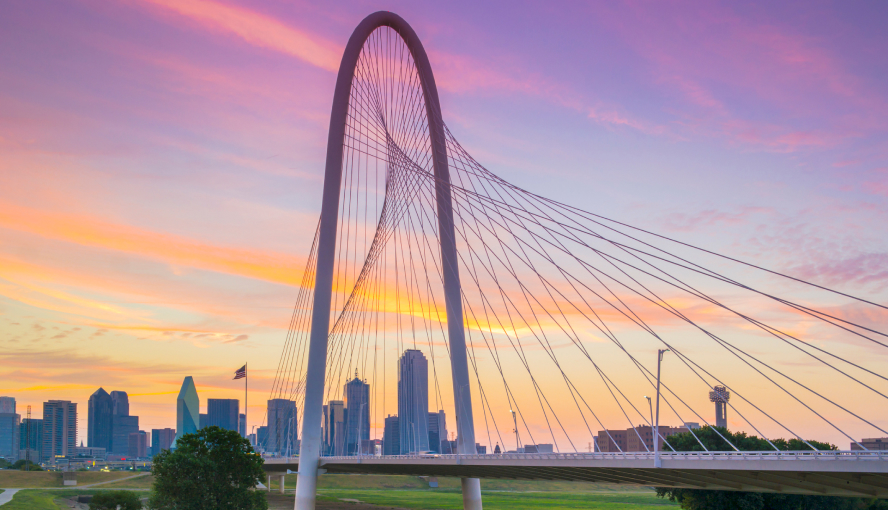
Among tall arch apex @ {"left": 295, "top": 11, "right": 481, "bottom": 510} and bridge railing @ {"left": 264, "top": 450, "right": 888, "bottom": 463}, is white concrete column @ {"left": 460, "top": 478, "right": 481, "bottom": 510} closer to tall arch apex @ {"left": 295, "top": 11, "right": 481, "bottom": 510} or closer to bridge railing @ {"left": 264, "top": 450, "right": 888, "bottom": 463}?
tall arch apex @ {"left": 295, "top": 11, "right": 481, "bottom": 510}

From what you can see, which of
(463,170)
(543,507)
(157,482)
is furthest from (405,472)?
A: (543,507)

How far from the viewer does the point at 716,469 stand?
95.9 ft

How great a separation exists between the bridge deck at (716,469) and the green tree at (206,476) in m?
15.4

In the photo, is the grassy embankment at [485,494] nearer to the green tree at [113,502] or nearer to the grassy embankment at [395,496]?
the grassy embankment at [395,496]

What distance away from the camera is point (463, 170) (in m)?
47.1

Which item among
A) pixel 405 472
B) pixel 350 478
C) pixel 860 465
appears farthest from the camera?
pixel 350 478

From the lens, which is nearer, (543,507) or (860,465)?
(860,465)

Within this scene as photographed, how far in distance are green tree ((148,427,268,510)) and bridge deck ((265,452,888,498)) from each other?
1537 cm

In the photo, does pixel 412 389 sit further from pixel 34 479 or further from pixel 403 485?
pixel 403 485

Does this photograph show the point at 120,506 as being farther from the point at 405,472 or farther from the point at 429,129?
the point at 429,129

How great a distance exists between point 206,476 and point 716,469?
36918 mm

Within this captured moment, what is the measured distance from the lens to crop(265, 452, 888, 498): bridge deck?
26.5 meters

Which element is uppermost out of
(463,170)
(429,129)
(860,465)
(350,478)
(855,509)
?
(429,129)

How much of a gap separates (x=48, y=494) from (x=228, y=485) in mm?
56601
